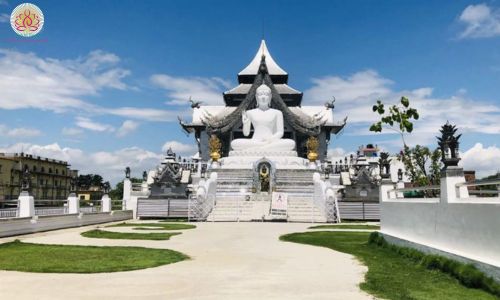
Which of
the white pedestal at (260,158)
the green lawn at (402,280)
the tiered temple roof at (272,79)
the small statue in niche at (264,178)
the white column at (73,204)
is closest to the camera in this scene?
the green lawn at (402,280)

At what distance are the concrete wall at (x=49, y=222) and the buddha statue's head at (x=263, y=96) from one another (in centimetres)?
1732

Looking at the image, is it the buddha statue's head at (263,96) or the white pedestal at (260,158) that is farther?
the buddha statue's head at (263,96)

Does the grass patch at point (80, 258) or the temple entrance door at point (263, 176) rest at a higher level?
the temple entrance door at point (263, 176)

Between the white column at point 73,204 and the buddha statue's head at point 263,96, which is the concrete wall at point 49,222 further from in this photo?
the buddha statue's head at point 263,96

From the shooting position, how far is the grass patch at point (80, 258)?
9.14 m

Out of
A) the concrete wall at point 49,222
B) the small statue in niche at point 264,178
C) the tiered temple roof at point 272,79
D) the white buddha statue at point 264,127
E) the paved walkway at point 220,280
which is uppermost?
the tiered temple roof at point 272,79

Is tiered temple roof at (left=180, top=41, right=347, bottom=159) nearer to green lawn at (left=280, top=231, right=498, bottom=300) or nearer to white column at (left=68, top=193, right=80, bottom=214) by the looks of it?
white column at (left=68, top=193, right=80, bottom=214)

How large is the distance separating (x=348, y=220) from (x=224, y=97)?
26641mm

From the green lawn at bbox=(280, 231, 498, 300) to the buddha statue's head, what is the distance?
2874 centimetres

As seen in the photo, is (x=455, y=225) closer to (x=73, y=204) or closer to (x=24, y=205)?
(x=24, y=205)

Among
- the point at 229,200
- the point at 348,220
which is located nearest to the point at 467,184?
the point at 348,220

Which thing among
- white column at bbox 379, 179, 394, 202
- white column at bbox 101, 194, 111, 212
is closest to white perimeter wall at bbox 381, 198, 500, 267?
white column at bbox 379, 179, 394, 202

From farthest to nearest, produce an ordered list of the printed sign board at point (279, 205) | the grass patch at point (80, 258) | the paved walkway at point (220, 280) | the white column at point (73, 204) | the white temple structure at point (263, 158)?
the white temple structure at point (263, 158)
the printed sign board at point (279, 205)
the white column at point (73, 204)
the grass patch at point (80, 258)
the paved walkway at point (220, 280)

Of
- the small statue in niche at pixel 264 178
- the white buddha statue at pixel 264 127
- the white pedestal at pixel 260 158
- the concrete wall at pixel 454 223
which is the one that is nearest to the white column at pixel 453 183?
the concrete wall at pixel 454 223
